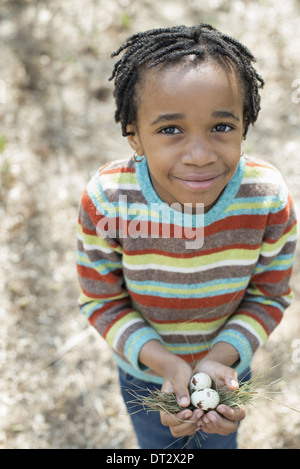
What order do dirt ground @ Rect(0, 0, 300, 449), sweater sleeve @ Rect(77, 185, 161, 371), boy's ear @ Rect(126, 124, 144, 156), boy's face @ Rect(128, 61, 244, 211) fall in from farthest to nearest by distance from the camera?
dirt ground @ Rect(0, 0, 300, 449), sweater sleeve @ Rect(77, 185, 161, 371), boy's ear @ Rect(126, 124, 144, 156), boy's face @ Rect(128, 61, 244, 211)

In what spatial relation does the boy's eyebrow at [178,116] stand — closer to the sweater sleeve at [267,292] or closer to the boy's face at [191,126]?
the boy's face at [191,126]

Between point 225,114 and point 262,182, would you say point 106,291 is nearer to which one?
point 262,182

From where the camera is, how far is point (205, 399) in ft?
4.55

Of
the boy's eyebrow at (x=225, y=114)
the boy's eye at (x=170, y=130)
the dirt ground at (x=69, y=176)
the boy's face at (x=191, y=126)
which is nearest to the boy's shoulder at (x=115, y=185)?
the boy's face at (x=191, y=126)

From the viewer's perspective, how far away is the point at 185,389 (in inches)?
55.4

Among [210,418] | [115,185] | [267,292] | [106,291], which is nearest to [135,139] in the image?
[115,185]

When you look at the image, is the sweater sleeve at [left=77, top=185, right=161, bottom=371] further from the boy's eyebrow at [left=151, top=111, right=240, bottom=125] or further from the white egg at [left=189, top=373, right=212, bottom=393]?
the boy's eyebrow at [left=151, top=111, right=240, bottom=125]

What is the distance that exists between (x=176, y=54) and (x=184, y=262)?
1.97 feet

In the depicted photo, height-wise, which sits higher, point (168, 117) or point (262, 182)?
point (168, 117)

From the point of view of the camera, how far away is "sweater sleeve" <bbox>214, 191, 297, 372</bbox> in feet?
4.79

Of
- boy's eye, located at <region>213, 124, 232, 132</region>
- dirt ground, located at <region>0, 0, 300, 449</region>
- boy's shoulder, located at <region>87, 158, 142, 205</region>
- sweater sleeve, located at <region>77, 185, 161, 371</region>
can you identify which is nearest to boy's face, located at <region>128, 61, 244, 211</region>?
boy's eye, located at <region>213, 124, 232, 132</region>

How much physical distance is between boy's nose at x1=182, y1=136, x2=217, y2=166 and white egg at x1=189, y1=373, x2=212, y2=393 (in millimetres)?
656

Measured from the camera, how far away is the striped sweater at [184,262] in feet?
4.61
